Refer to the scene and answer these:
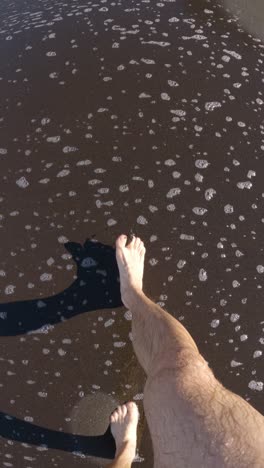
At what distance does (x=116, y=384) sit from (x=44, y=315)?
15 centimetres

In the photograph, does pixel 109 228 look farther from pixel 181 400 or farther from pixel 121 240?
pixel 181 400

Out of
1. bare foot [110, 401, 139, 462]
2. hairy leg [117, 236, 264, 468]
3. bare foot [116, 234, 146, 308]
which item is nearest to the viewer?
hairy leg [117, 236, 264, 468]

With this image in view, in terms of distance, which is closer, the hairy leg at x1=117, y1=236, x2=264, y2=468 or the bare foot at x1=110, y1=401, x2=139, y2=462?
the hairy leg at x1=117, y1=236, x2=264, y2=468

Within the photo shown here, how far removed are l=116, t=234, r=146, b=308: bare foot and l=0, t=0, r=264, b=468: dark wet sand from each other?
2 centimetres

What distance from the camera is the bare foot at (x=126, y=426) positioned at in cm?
98

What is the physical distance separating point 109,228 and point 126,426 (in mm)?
334

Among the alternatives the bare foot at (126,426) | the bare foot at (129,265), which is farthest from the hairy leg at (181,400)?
the bare foot at (126,426)

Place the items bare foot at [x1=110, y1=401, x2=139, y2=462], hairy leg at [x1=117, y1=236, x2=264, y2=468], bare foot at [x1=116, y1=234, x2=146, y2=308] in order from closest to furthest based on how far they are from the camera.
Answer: hairy leg at [x1=117, y1=236, x2=264, y2=468] < bare foot at [x1=116, y1=234, x2=146, y2=308] < bare foot at [x1=110, y1=401, x2=139, y2=462]

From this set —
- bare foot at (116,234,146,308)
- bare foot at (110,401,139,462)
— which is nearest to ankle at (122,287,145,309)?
bare foot at (116,234,146,308)

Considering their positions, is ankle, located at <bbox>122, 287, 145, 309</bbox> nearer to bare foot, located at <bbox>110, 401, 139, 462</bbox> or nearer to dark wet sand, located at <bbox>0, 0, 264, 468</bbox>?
dark wet sand, located at <bbox>0, 0, 264, 468</bbox>

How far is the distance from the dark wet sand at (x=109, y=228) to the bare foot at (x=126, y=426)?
2 cm

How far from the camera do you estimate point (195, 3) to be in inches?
44.4

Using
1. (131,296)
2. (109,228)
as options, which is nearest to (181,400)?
(131,296)

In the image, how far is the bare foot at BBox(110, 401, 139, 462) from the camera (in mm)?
978
